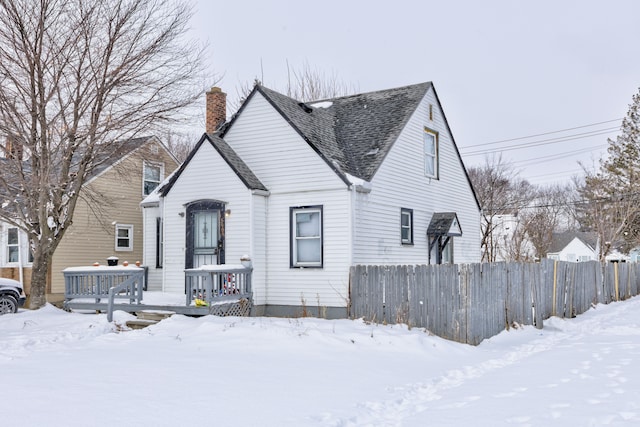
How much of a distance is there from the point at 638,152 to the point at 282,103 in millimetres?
33186

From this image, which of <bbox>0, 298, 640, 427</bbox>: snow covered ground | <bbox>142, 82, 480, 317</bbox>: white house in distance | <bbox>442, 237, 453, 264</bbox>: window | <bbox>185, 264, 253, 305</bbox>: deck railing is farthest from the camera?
<bbox>442, 237, 453, 264</bbox>: window

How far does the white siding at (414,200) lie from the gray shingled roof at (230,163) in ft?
9.43

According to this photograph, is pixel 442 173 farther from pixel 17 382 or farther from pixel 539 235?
pixel 539 235

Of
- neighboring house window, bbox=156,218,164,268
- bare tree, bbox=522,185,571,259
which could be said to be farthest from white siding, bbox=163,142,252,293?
bare tree, bbox=522,185,571,259

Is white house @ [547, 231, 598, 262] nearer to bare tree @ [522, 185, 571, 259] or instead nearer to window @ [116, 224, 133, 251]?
bare tree @ [522, 185, 571, 259]

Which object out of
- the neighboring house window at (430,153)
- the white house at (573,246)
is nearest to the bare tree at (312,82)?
the neighboring house window at (430,153)

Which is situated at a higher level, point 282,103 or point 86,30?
point 86,30

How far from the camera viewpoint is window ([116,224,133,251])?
2433cm

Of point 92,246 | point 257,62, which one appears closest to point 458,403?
point 92,246

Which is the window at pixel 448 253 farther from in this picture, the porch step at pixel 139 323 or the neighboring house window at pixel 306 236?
the porch step at pixel 139 323

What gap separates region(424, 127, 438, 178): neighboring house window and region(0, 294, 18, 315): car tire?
40.8 feet

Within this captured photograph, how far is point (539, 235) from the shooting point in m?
41.6

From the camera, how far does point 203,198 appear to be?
56.2 ft

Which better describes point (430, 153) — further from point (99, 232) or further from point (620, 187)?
point (620, 187)
